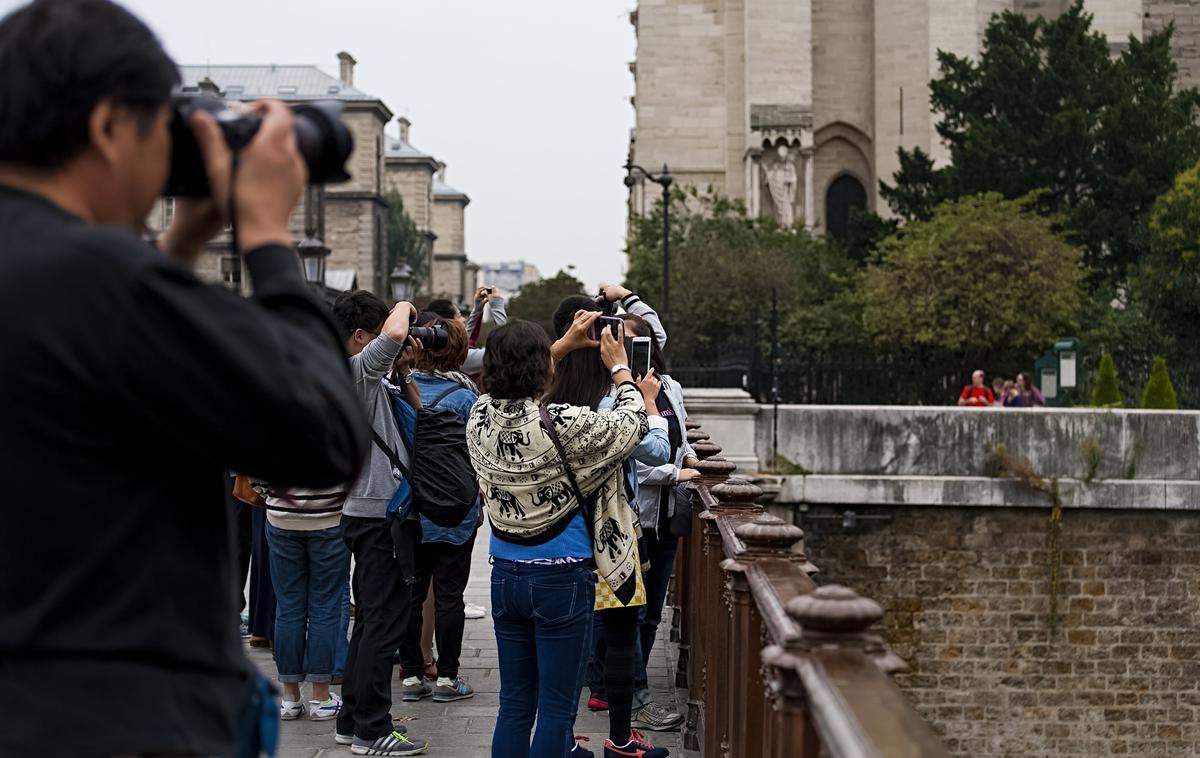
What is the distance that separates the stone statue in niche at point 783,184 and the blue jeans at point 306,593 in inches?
1426

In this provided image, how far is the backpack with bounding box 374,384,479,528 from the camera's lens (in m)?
6.93

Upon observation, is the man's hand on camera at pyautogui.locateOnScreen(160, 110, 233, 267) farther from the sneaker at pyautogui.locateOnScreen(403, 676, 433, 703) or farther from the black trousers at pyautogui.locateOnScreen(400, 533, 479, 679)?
the sneaker at pyautogui.locateOnScreen(403, 676, 433, 703)

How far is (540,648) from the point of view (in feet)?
17.6

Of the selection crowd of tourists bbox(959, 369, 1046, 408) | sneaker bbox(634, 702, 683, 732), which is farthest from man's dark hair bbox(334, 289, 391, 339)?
crowd of tourists bbox(959, 369, 1046, 408)

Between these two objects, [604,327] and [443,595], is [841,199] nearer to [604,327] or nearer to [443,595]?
[443,595]

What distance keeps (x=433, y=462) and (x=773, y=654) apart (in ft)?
13.1

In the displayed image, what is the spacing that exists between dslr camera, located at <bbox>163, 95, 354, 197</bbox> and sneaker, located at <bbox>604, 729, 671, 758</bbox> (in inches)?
181

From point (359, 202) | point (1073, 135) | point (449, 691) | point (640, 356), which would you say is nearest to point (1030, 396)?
point (1073, 135)

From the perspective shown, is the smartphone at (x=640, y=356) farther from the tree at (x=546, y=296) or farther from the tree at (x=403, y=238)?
the tree at (x=403, y=238)

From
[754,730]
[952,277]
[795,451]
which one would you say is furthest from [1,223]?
[952,277]

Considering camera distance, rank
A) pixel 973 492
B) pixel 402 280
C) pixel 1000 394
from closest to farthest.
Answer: pixel 973 492, pixel 1000 394, pixel 402 280

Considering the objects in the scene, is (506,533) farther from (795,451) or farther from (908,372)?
(908,372)

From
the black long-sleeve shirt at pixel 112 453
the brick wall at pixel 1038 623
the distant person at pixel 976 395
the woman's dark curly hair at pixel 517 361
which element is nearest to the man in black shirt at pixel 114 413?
the black long-sleeve shirt at pixel 112 453

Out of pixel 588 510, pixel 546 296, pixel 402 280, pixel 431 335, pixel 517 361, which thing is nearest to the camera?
pixel 517 361
